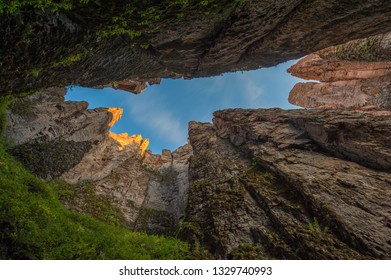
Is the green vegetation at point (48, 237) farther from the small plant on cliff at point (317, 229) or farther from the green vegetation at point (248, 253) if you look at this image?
the small plant on cliff at point (317, 229)

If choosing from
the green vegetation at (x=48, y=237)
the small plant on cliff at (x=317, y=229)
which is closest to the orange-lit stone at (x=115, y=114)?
the green vegetation at (x=48, y=237)

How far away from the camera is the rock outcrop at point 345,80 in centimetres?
3182

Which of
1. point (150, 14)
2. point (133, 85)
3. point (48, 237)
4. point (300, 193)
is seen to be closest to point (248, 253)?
point (300, 193)

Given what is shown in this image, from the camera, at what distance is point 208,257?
9750 millimetres

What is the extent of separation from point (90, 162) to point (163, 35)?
18.6m

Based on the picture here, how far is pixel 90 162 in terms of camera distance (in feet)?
82.1

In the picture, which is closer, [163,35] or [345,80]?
[163,35]

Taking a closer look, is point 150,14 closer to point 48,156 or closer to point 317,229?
point 317,229

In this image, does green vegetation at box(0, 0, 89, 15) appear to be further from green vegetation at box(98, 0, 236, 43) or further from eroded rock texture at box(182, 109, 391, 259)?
eroded rock texture at box(182, 109, 391, 259)

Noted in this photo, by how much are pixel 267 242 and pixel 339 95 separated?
38.8 m

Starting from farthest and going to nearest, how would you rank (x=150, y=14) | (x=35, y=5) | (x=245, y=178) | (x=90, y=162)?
(x=90, y=162), (x=245, y=178), (x=150, y=14), (x=35, y=5)

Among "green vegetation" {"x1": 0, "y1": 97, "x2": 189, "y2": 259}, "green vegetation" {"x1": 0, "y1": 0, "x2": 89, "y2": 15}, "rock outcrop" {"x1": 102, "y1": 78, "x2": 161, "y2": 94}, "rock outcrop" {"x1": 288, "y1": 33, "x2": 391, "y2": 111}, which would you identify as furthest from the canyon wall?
"rock outcrop" {"x1": 288, "y1": 33, "x2": 391, "y2": 111}

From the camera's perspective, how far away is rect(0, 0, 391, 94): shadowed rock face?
26.2ft

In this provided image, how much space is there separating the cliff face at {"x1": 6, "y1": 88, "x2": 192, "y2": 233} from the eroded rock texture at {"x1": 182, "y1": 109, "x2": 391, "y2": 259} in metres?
5.33
